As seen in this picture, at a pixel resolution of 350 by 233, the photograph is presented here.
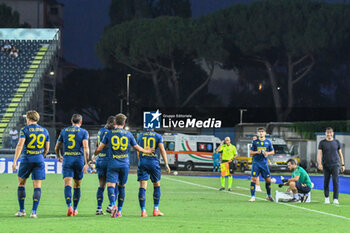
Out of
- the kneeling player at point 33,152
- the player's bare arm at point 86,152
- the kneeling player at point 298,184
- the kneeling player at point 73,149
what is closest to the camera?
the kneeling player at point 33,152

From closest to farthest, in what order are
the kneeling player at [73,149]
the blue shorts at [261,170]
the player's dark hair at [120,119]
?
the player's dark hair at [120,119]
the kneeling player at [73,149]
the blue shorts at [261,170]

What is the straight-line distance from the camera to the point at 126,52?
8581 cm

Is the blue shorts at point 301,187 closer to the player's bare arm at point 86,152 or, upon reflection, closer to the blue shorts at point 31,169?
the player's bare arm at point 86,152

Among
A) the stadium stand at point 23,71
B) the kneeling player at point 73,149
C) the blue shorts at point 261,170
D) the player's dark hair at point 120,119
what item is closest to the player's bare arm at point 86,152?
the kneeling player at point 73,149

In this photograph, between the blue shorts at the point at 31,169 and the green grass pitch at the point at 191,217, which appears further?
the blue shorts at the point at 31,169

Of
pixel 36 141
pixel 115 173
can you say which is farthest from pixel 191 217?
pixel 36 141

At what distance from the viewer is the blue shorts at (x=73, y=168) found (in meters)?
13.1

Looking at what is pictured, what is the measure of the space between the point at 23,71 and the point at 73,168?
45.3m

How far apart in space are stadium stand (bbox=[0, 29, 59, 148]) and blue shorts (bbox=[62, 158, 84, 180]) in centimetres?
3665

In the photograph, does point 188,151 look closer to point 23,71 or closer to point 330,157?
point 23,71

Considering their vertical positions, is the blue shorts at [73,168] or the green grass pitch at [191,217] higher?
the blue shorts at [73,168]

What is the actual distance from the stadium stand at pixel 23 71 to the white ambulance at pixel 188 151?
11.8m

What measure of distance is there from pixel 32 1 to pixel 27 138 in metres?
84.6

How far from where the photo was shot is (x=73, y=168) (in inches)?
520
